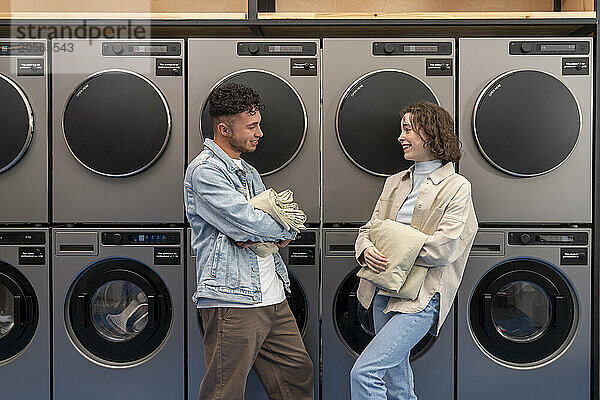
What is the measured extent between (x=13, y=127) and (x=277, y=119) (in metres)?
1.16

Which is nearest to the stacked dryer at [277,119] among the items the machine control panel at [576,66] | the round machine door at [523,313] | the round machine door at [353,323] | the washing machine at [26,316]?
the round machine door at [353,323]

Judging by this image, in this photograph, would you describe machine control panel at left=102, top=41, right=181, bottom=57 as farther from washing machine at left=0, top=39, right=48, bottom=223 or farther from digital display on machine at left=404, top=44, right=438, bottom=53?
digital display on machine at left=404, top=44, right=438, bottom=53

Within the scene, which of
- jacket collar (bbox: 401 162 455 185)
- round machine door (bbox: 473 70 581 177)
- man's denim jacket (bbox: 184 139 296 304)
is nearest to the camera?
man's denim jacket (bbox: 184 139 296 304)

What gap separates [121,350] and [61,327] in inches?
11.1

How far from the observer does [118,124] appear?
104 inches

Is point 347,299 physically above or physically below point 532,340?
above

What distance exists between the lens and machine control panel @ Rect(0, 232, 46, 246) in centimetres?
265

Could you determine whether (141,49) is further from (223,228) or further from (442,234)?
(442,234)

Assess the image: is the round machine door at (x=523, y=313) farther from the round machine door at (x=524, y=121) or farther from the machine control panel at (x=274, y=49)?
the machine control panel at (x=274, y=49)

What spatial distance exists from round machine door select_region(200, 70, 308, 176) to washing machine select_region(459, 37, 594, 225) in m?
0.73

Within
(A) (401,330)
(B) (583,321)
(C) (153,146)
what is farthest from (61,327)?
(B) (583,321)

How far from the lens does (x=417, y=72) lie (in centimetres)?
265

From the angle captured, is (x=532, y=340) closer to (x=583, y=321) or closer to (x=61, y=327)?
(x=583, y=321)

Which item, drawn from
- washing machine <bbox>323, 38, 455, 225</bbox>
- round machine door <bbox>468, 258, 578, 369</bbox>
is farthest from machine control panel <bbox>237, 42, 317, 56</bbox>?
round machine door <bbox>468, 258, 578, 369</bbox>
